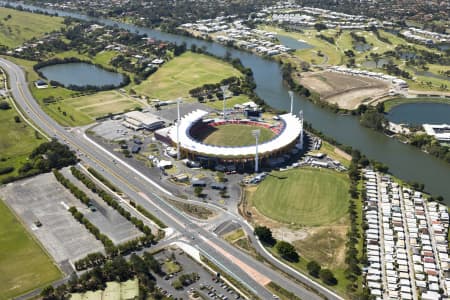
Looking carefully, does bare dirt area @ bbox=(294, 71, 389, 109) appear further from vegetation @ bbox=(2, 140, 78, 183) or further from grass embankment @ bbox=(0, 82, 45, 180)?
grass embankment @ bbox=(0, 82, 45, 180)

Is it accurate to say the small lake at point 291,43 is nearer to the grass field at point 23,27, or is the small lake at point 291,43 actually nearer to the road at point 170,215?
the grass field at point 23,27

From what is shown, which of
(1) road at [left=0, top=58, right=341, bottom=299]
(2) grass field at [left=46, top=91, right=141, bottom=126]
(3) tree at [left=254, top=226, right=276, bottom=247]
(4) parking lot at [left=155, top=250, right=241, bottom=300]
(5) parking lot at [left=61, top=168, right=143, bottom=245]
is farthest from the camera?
(2) grass field at [left=46, top=91, right=141, bottom=126]

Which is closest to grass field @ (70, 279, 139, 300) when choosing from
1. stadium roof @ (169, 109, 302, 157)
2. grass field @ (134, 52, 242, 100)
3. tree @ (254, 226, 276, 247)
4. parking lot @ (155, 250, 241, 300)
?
parking lot @ (155, 250, 241, 300)

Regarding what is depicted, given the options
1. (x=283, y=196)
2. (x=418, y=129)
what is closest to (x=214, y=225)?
(x=283, y=196)

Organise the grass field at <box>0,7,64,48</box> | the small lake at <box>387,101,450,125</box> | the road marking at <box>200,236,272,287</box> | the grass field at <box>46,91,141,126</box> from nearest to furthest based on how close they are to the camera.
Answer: the road marking at <box>200,236,272,287</box>
the grass field at <box>46,91,141,126</box>
the small lake at <box>387,101,450,125</box>
the grass field at <box>0,7,64,48</box>

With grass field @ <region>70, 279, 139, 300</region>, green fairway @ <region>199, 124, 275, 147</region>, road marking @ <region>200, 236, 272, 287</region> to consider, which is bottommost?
grass field @ <region>70, 279, 139, 300</region>

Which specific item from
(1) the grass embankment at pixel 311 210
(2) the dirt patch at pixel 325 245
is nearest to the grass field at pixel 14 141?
(1) the grass embankment at pixel 311 210
